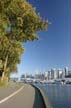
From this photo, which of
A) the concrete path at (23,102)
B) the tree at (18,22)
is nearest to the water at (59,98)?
the concrete path at (23,102)

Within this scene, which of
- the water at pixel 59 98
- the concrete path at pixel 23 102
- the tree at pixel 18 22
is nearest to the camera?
the concrete path at pixel 23 102

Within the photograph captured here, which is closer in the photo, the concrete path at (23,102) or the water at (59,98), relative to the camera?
the concrete path at (23,102)

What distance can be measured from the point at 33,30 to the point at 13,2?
23.2ft

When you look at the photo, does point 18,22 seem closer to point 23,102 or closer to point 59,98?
point 59,98

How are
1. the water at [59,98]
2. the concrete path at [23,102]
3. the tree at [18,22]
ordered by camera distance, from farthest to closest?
1. the tree at [18,22]
2. the water at [59,98]
3. the concrete path at [23,102]

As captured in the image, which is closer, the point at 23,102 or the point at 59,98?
the point at 23,102

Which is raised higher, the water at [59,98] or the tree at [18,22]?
the tree at [18,22]

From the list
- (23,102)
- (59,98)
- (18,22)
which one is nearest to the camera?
(23,102)

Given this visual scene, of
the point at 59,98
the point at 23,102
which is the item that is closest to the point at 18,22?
the point at 59,98

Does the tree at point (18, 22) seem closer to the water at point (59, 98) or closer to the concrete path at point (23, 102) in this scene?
the water at point (59, 98)

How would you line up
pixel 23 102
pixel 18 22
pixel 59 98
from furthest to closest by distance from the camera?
pixel 59 98, pixel 18 22, pixel 23 102

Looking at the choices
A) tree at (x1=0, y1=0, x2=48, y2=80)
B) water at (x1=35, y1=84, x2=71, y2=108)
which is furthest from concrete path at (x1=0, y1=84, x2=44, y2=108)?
tree at (x1=0, y1=0, x2=48, y2=80)

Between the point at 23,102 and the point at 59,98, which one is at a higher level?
the point at 59,98

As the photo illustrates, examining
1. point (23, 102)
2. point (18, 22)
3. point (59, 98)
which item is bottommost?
point (23, 102)
